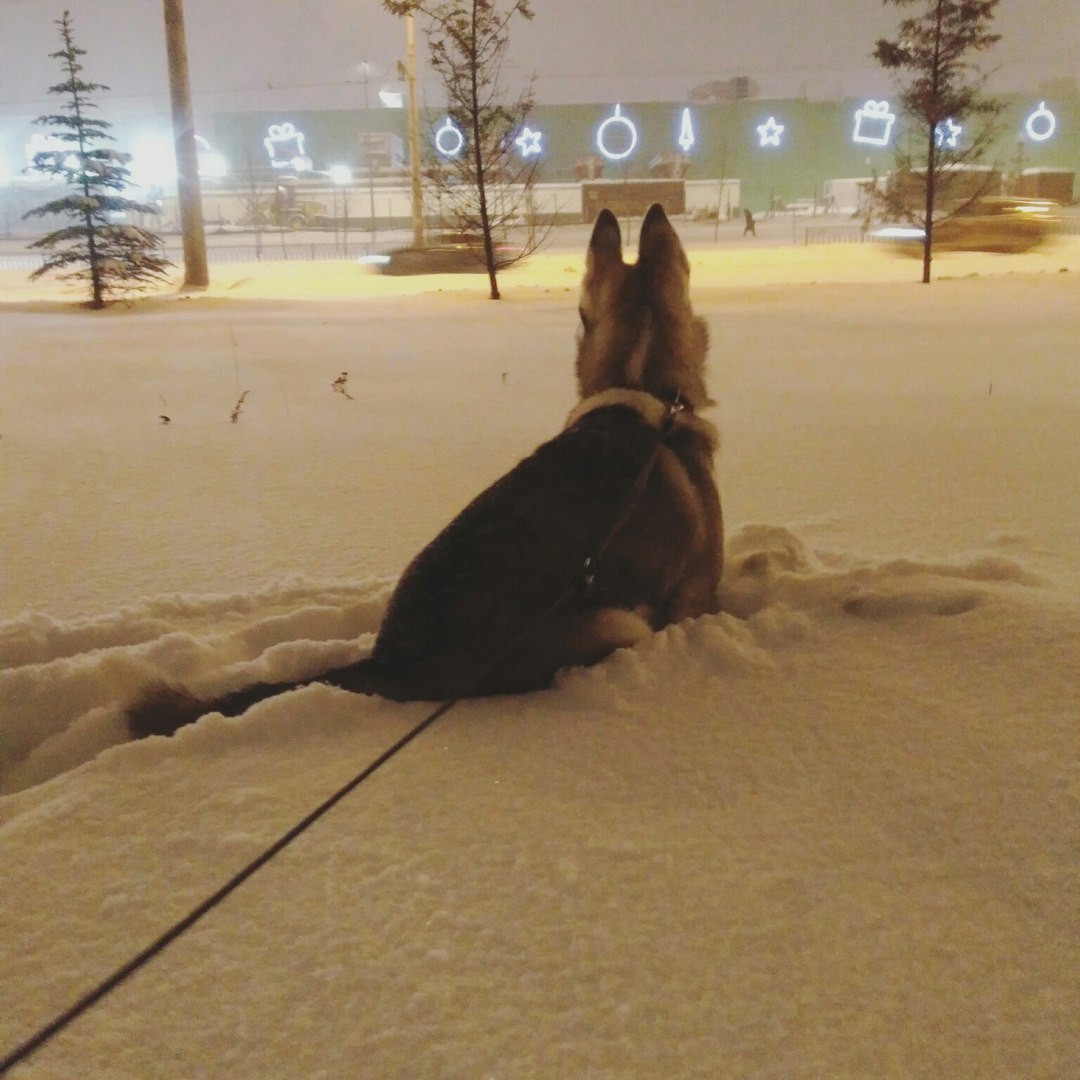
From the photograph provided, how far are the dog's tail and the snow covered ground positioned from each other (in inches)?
2.4

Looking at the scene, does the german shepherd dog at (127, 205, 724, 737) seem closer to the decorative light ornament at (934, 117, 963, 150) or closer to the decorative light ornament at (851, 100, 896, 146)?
the decorative light ornament at (934, 117, 963, 150)

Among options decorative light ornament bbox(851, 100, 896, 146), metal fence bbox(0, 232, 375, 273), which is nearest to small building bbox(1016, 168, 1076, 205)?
decorative light ornament bbox(851, 100, 896, 146)

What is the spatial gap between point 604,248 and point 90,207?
15.8 m

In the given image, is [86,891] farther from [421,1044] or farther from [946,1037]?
[946,1037]

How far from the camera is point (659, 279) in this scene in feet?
10.3

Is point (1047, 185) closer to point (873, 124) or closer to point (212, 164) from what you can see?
point (873, 124)

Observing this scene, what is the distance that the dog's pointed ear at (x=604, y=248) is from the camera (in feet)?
10.4

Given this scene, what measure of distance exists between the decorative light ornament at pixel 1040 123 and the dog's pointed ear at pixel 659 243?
59992 millimetres

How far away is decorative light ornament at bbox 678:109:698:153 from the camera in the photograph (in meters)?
53.6

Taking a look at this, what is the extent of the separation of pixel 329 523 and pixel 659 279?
1819mm

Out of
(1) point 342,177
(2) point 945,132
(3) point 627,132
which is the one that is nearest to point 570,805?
(2) point 945,132

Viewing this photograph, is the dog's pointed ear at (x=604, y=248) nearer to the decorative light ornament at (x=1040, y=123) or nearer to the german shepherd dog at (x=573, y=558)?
the german shepherd dog at (x=573, y=558)

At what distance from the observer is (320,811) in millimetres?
1816

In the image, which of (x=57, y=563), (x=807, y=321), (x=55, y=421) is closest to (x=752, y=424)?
(x=57, y=563)
